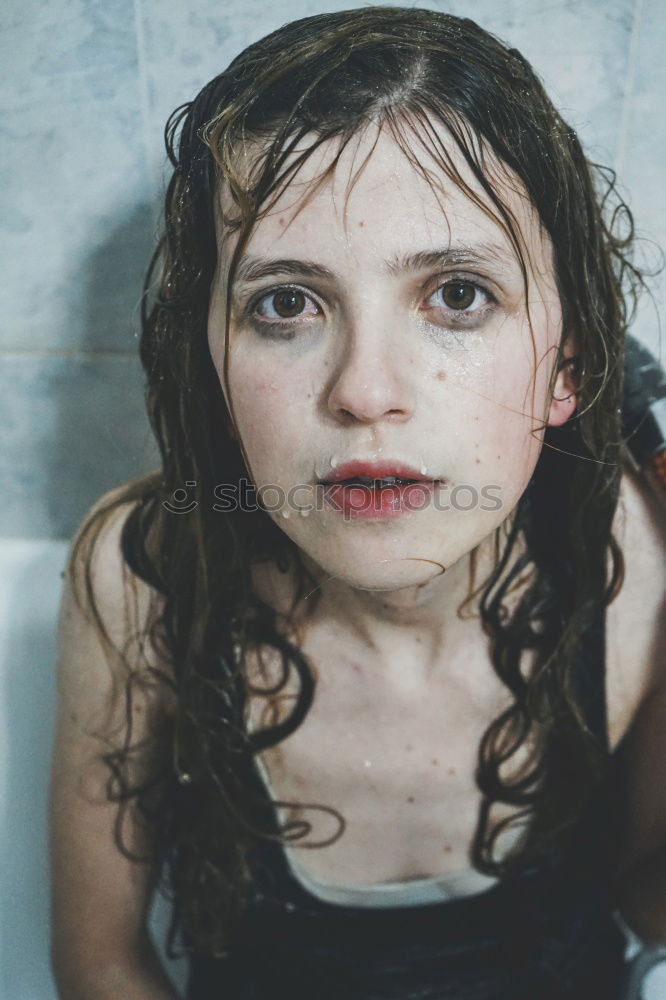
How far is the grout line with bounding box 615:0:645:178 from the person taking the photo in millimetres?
716

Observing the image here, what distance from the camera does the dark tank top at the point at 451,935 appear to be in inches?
28.9

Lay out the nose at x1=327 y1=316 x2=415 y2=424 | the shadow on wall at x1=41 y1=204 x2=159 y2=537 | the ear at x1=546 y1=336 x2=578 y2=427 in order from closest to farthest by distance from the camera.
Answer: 1. the nose at x1=327 y1=316 x2=415 y2=424
2. the ear at x1=546 y1=336 x2=578 y2=427
3. the shadow on wall at x1=41 y1=204 x2=159 y2=537

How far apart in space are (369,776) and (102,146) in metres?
0.74

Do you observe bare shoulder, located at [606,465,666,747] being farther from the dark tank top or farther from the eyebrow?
the eyebrow

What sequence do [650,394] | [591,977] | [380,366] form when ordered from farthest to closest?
[591,977] < [650,394] < [380,366]

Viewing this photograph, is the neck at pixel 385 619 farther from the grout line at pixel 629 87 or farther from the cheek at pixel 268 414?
the grout line at pixel 629 87

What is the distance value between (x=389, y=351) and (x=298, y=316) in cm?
8

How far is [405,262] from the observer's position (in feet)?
1.59

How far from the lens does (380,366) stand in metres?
0.48

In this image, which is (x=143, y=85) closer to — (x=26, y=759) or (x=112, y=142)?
(x=112, y=142)


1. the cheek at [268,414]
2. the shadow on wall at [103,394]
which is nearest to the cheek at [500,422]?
the cheek at [268,414]

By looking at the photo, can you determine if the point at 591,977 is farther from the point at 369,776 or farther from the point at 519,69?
the point at 519,69

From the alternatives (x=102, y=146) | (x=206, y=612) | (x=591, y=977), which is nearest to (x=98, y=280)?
(x=102, y=146)

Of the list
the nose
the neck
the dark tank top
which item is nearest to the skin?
the nose
